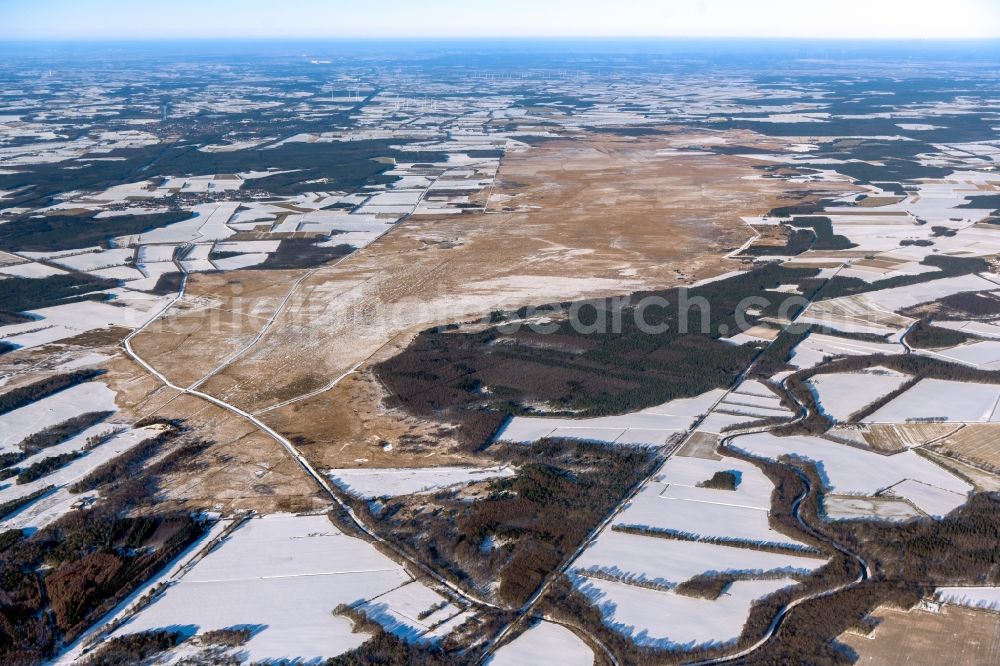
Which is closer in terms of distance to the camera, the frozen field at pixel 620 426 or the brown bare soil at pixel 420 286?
the frozen field at pixel 620 426

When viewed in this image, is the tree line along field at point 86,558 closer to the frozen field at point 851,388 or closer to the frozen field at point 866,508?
the frozen field at point 866,508

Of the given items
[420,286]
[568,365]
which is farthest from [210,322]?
[568,365]

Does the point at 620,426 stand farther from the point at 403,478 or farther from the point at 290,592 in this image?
the point at 290,592

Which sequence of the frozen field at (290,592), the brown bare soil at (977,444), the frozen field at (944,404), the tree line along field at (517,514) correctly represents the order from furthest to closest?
the frozen field at (944,404), the brown bare soil at (977,444), the tree line along field at (517,514), the frozen field at (290,592)

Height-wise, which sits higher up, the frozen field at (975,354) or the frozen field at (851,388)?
the frozen field at (975,354)

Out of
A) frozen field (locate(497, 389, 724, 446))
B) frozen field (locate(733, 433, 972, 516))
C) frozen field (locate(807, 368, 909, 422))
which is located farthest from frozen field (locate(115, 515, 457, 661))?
frozen field (locate(807, 368, 909, 422))

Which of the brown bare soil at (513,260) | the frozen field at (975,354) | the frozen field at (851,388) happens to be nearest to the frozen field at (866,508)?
the frozen field at (851,388)
